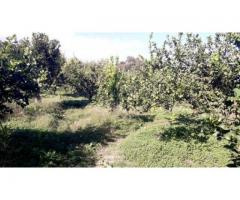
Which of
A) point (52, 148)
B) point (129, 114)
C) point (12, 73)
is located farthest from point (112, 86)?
point (12, 73)

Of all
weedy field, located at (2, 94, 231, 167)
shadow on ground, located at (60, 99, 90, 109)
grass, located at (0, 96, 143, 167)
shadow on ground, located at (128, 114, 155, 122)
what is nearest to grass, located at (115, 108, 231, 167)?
weedy field, located at (2, 94, 231, 167)

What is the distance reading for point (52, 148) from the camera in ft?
52.0

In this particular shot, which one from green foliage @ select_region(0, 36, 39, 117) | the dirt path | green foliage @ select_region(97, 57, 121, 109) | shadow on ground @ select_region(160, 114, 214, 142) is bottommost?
the dirt path

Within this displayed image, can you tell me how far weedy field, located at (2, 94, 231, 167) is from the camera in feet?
47.8

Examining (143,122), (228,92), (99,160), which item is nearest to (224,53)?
(228,92)

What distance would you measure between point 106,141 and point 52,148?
12.1 feet

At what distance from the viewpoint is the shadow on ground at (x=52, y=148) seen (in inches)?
546

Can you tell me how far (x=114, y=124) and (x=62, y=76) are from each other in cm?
1508

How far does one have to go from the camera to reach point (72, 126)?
814 inches

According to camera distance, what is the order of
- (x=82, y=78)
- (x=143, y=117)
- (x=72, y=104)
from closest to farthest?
(x=143, y=117)
(x=72, y=104)
(x=82, y=78)

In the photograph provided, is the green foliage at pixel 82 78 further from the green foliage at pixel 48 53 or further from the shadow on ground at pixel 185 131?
the shadow on ground at pixel 185 131

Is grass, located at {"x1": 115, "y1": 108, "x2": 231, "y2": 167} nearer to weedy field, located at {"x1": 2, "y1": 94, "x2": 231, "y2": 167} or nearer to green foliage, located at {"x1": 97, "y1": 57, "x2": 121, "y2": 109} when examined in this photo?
weedy field, located at {"x1": 2, "y1": 94, "x2": 231, "y2": 167}

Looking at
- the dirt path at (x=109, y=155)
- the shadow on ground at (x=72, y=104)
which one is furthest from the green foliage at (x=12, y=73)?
the shadow on ground at (x=72, y=104)

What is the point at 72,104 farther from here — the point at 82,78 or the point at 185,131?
the point at 185,131
